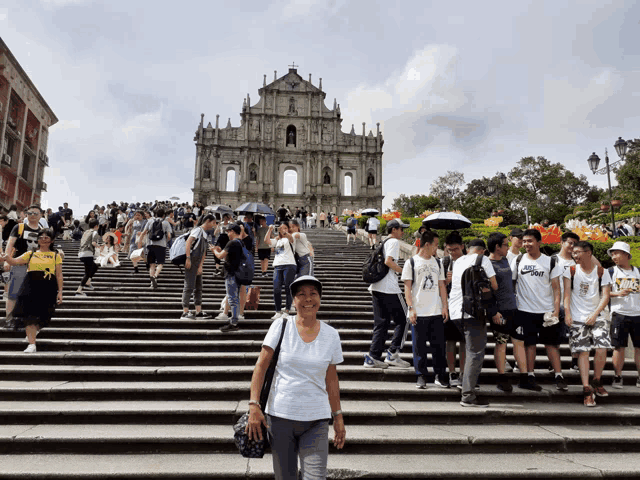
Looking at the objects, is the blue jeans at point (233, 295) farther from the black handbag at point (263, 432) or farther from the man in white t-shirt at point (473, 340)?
the black handbag at point (263, 432)

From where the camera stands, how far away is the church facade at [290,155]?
46281 millimetres

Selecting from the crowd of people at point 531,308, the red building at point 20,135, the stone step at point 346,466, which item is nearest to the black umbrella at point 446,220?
the crowd of people at point 531,308

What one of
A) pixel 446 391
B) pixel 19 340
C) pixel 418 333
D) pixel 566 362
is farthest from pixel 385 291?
pixel 19 340

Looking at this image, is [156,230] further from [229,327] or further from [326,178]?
[326,178]

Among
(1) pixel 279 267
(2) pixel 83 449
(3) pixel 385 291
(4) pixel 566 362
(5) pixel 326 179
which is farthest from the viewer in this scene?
(5) pixel 326 179

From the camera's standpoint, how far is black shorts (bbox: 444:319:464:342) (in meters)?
4.99

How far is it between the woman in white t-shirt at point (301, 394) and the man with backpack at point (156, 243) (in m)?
7.12

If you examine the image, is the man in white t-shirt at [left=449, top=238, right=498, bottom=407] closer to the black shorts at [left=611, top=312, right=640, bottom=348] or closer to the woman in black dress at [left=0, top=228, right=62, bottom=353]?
the black shorts at [left=611, top=312, right=640, bottom=348]

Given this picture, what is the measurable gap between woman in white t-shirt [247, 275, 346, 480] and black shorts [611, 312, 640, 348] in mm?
4180

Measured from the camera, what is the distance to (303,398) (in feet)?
7.61

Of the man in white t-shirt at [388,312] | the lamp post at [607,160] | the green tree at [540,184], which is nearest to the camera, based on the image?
the man in white t-shirt at [388,312]

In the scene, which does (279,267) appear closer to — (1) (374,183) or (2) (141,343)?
(2) (141,343)

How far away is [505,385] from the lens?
15.6ft

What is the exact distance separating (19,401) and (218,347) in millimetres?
2263
